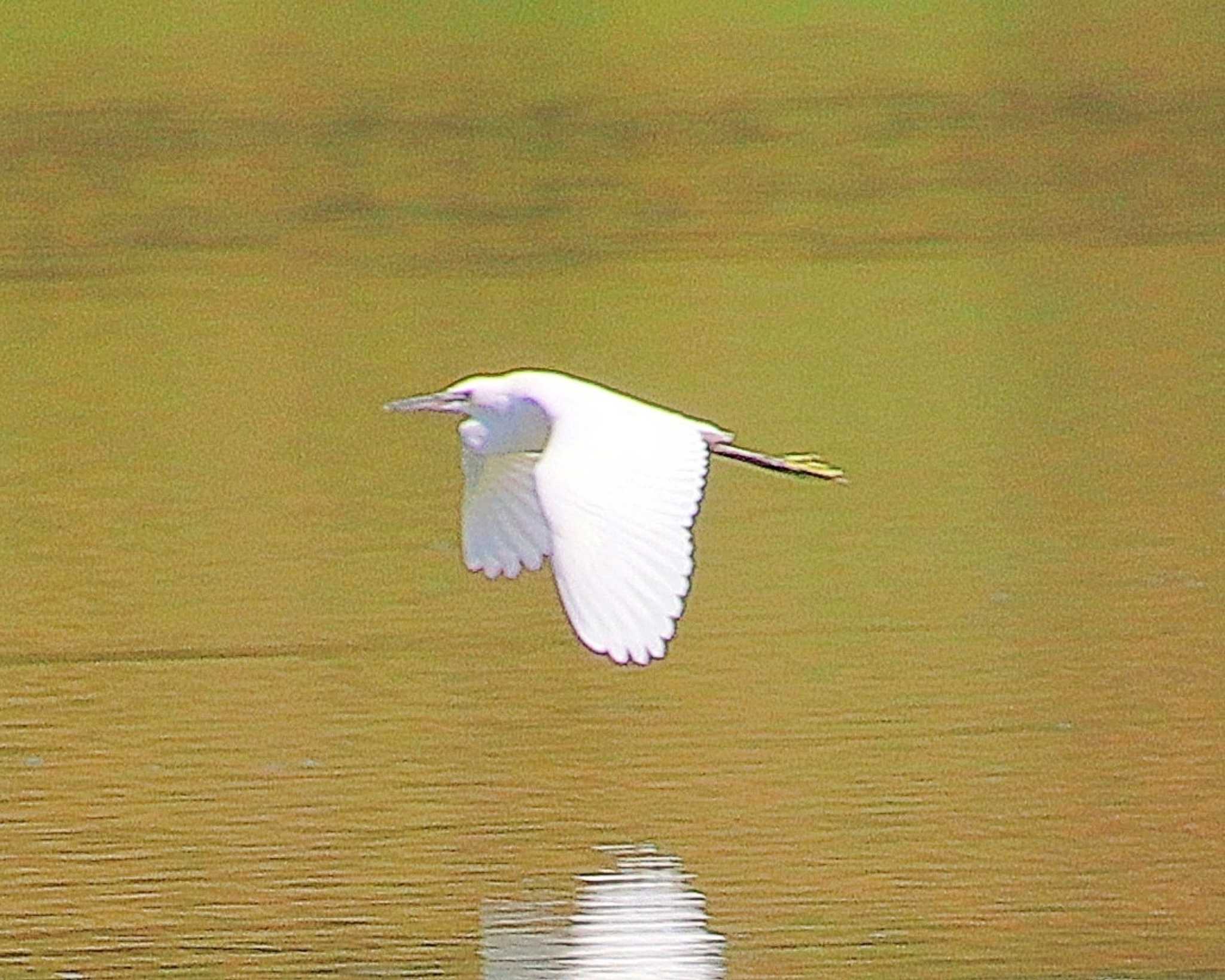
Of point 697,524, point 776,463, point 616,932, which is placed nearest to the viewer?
point 616,932

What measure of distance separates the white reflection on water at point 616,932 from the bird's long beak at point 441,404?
0.48 meters

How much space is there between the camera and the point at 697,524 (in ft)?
17.7

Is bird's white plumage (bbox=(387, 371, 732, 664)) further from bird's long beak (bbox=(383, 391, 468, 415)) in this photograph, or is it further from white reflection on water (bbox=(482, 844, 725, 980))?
white reflection on water (bbox=(482, 844, 725, 980))

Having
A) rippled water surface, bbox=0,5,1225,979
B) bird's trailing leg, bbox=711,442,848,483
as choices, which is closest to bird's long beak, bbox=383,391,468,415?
bird's trailing leg, bbox=711,442,848,483

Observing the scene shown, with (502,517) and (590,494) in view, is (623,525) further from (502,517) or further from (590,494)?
(502,517)

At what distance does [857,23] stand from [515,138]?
4.45ft

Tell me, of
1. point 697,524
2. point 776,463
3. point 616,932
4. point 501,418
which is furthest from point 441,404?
point 697,524

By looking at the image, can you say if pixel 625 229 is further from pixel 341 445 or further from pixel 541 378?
pixel 541 378

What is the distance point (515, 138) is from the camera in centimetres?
1048

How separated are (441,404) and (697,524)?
189cm

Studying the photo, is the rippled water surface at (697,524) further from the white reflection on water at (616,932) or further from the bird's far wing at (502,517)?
the bird's far wing at (502,517)

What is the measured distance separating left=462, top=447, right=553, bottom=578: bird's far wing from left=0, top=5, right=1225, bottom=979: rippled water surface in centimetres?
29

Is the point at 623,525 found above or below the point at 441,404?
below

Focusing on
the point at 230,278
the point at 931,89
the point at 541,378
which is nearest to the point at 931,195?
the point at 931,89
